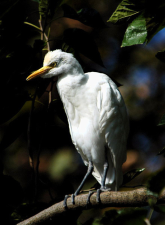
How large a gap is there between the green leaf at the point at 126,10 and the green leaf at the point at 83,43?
1.80 ft

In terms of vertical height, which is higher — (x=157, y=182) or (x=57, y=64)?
(x=157, y=182)

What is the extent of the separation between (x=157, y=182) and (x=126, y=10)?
0.70m

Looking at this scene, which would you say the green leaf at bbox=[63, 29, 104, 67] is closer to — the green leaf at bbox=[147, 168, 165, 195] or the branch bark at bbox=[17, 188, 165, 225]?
the branch bark at bbox=[17, 188, 165, 225]

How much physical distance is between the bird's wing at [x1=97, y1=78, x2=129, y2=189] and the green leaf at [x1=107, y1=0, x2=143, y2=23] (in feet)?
2.40

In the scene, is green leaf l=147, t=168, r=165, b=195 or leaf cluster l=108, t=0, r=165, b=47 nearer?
green leaf l=147, t=168, r=165, b=195

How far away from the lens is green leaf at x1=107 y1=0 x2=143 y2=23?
3.09 feet

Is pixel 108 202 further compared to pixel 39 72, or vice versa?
pixel 39 72

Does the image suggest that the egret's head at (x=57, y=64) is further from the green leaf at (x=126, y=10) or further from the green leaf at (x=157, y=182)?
the green leaf at (x=157, y=182)

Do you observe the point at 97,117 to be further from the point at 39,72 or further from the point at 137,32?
the point at 137,32

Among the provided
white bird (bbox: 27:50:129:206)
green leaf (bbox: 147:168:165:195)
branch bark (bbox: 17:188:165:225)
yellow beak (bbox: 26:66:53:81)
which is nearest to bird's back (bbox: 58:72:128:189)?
white bird (bbox: 27:50:129:206)

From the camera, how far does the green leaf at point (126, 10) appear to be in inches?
37.1

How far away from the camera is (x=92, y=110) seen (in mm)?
1787

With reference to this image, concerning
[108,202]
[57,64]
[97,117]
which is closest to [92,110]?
[97,117]

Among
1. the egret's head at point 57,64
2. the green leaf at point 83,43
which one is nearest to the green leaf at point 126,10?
the green leaf at point 83,43
